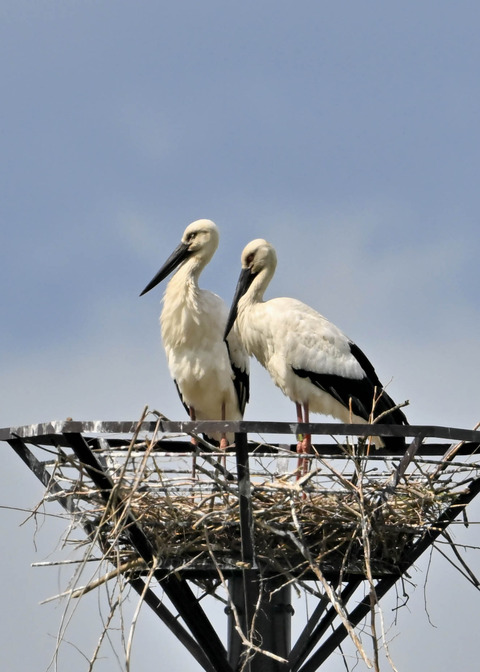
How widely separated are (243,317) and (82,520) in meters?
2.29

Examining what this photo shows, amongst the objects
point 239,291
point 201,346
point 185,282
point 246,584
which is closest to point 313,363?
point 239,291

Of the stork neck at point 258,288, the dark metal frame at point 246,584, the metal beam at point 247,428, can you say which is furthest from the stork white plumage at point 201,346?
the metal beam at point 247,428

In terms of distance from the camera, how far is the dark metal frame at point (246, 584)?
5898 millimetres

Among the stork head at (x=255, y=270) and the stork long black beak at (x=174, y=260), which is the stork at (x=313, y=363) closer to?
the stork head at (x=255, y=270)

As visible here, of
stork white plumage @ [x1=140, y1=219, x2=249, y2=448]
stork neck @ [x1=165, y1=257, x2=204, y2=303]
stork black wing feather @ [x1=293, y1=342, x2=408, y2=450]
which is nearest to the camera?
stork black wing feather @ [x1=293, y1=342, x2=408, y2=450]

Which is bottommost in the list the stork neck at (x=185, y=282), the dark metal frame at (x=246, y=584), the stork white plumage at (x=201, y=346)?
the dark metal frame at (x=246, y=584)

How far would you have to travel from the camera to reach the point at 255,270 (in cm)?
845

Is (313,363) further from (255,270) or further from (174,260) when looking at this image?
(174,260)

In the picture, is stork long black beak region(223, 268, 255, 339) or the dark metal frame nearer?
the dark metal frame

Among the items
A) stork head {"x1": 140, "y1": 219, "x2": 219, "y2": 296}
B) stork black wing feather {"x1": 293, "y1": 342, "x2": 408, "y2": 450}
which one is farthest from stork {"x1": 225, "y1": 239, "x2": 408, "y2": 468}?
stork head {"x1": 140, "y1": 219, "x2": 219, "y2": 296}

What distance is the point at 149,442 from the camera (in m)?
5.80

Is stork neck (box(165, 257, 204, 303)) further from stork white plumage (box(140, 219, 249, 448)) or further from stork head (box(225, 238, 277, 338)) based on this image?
stork head (box(225, 238, 277, 338))

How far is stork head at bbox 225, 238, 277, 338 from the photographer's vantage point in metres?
8.38

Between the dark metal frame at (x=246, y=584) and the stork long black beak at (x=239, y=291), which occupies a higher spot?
the stork long black beak at (x=239, y=291)
